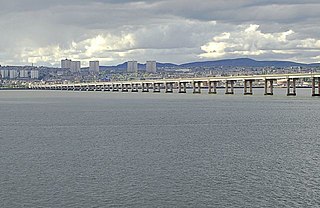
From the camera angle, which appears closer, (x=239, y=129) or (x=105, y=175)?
(x=105, y=175)

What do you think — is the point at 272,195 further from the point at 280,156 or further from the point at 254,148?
the point at 254,148

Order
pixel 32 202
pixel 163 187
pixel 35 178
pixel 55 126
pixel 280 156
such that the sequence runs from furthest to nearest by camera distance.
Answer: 1. pixel 55 126
2. pixel 280 156
3. pixel 35 178
4. pixel 163 187
5. pixel 32 202

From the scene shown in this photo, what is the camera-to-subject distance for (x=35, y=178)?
4072 centimetres

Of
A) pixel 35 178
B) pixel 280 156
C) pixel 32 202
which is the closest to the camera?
pixel 32 202

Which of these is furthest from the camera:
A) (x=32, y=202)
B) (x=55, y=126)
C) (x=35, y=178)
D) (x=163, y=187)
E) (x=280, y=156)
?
(x=55, y=126)

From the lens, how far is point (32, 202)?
112ft

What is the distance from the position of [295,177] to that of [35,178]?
18.0 m

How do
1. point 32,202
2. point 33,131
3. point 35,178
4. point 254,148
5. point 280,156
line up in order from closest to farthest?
1. point 32,202
2. point 35,178
3. point 280,156
4. point 254,148
5. point 33,131

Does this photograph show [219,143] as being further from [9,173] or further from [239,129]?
[9,173]

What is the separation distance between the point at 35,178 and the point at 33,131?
111ft

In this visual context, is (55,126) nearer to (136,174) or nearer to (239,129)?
(239,129)

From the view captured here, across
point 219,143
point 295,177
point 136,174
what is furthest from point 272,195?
point 219,143

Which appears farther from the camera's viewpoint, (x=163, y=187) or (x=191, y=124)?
(x=191, y=124)

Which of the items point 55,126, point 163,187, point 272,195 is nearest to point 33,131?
point 55,126
